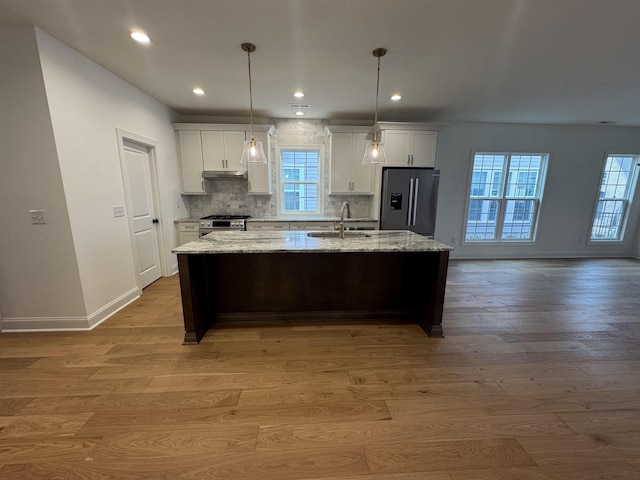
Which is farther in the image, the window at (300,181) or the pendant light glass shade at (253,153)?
the window at (300,181)

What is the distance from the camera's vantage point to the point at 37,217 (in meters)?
2.21

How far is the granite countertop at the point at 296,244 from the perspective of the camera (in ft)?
6.88

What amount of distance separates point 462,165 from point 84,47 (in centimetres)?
549

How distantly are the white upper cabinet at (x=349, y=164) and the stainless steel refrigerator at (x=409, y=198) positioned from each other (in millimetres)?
407

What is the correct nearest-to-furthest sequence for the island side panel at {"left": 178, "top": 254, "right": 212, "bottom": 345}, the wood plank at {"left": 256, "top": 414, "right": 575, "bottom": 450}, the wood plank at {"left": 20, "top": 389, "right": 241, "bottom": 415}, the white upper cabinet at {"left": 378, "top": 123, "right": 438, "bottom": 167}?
1. the wood plank at {"left": 256, "top": 414, "right": 575, "bottom": 450}
2. the wood plank at {"left": 20, "top": 389, "right": 241, "bottom": 415}
3. the island side panel at {"left": 178, "top": 254, "right": 212, "bottom": 345}
4. the white upper cabinet at {"left": 378, "top": 123, "right": 438, "bottom": 167}

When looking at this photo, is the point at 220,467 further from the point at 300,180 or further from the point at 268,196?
the point at 300,180

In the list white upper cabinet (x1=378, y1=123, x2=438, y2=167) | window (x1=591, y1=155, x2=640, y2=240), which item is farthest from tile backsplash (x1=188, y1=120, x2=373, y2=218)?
window (x1=591, y1=155, x2=640, y2=240)

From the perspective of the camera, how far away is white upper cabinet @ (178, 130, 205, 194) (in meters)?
4.22

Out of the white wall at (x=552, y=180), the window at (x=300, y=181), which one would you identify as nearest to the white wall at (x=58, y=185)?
the window at (x=300, y=181)

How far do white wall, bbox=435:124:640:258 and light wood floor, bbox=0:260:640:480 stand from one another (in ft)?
8.63

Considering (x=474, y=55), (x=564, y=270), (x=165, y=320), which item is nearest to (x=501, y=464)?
(x=165, y=320)

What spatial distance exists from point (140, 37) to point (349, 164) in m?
3.12

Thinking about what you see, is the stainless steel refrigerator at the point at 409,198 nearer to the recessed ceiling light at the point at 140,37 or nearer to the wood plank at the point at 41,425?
the recessed ceiling light at the point at 140,37

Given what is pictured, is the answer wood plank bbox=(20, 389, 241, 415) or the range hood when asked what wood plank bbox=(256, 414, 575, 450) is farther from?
the range hood
